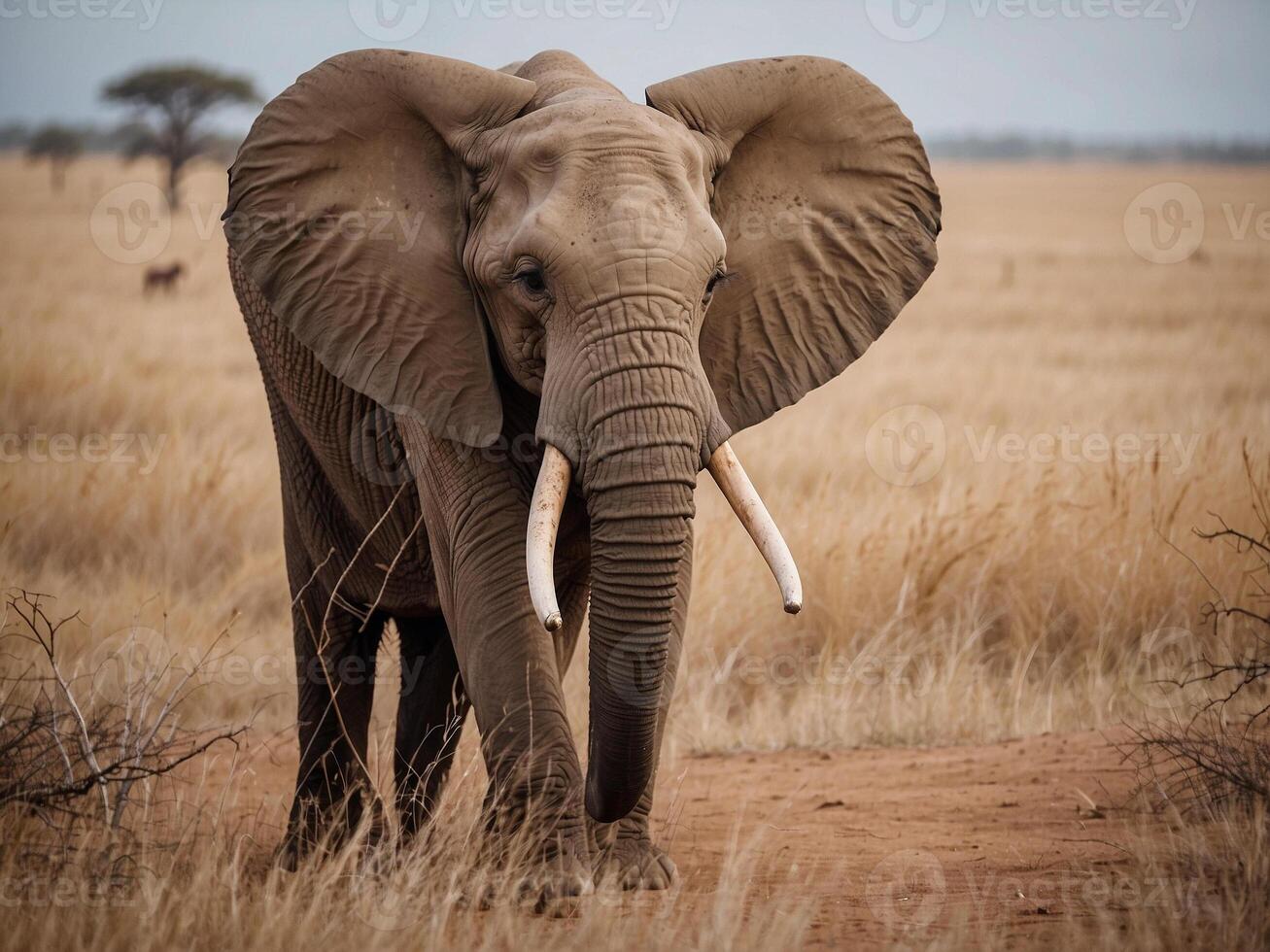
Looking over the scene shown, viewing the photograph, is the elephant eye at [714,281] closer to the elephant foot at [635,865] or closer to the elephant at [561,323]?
the elephant at [561,323]

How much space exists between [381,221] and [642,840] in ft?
6.03

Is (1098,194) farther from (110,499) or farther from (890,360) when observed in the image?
(110,499)

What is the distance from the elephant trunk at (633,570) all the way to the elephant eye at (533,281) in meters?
0.43

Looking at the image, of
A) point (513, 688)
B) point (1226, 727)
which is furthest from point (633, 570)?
point (1226, 727)

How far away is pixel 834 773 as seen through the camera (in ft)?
18.7

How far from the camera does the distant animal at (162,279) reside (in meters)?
20.0

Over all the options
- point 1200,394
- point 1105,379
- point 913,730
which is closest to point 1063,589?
point 913,730

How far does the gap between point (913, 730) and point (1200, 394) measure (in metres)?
7.82

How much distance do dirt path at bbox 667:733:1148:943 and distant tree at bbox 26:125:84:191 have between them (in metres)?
50.0

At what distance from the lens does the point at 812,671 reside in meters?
6.67

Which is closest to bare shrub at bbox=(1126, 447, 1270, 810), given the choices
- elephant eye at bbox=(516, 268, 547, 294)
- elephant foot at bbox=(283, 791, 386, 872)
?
elephant eye at bbox=(516, 268, 547, 294)

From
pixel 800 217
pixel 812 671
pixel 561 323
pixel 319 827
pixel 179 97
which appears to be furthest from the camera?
pixel 179 97

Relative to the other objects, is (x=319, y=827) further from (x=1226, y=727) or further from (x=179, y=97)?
(x=179, y=97)

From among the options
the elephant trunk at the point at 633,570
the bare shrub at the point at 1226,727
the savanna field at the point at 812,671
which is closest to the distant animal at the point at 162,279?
the savanna field at the point at 812,671
